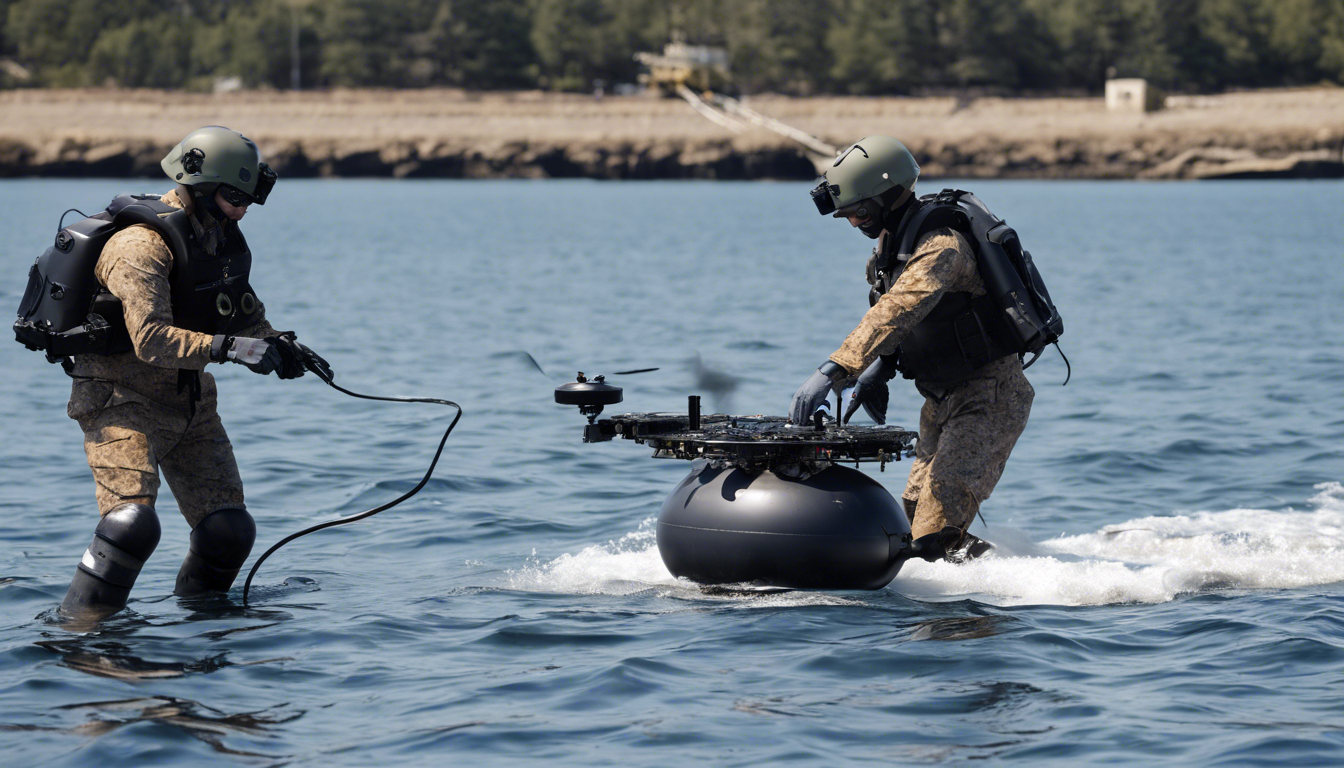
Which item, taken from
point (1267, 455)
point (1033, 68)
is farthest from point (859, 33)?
point (1267, 455)

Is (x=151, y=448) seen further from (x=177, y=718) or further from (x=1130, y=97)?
(x=1130, y=97)

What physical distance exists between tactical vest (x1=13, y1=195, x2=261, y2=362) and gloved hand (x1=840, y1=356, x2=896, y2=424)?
10.7 ft

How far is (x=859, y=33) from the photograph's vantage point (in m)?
123

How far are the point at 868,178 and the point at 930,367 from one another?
1.03 metres

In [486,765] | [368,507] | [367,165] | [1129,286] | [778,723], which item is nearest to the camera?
[486,765]

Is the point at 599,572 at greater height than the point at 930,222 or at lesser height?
lesser

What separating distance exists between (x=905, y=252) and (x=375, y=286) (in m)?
26.8

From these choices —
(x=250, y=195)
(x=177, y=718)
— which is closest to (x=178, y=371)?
(x=250, y=195)

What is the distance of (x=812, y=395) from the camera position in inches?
312

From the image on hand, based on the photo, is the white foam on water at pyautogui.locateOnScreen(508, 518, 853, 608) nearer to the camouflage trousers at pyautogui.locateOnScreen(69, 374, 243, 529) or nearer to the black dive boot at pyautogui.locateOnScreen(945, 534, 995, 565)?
the black dive boot at pyautogui.locateOnScreen(945, 534, 995, 565)

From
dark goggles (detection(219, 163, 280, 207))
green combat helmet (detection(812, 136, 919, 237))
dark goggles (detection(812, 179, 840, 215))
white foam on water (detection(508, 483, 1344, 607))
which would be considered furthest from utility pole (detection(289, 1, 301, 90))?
green combat helmet (detection(812, 136, 919, 237))

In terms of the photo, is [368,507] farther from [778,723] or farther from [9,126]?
[9,126]

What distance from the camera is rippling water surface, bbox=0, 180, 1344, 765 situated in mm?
6645

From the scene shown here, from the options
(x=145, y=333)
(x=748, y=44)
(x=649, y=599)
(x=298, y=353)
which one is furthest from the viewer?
(x=748, y=44)
